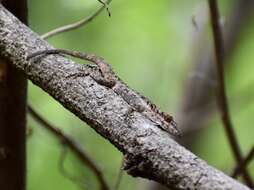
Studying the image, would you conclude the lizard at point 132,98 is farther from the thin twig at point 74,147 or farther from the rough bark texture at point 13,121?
the thin twig at point 74,147

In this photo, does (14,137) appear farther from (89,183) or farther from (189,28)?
(189,28)

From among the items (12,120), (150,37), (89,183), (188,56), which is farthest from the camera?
(150,37)

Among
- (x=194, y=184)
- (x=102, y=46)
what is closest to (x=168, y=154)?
(x=194, y=184)

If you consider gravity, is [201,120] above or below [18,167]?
above

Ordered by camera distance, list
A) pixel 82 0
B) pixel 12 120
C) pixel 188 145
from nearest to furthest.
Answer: pixel 12 120
pixel 82 0
pixel 188 145

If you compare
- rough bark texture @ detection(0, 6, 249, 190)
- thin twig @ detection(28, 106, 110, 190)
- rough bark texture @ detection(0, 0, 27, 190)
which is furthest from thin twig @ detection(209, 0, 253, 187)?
rough bark texture @ detection(0, 6, 249, 190)

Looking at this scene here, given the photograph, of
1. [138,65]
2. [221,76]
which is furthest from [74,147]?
[138,65]
